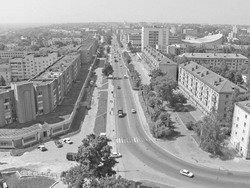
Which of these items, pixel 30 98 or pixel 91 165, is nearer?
pixel 91 165

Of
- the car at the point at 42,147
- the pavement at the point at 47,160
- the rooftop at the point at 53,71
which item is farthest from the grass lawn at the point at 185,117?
the rooftop at the point at 53,71

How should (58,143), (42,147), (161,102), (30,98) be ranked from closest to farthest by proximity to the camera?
(42,147)
(58,143)
(30,98)
(161,102)

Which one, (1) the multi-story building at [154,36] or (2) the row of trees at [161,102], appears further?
(1) the multi-story building at [154,36]

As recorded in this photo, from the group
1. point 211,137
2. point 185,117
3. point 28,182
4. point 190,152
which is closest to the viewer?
point 28,182

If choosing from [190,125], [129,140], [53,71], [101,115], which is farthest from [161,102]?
[53,71]

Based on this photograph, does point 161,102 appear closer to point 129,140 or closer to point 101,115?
point 101,115

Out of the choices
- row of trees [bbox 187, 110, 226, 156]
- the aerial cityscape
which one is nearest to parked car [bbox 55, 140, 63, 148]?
the aerial cityscape

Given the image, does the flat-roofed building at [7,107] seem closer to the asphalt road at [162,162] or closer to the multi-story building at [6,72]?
the asphalt road at [162,162]
